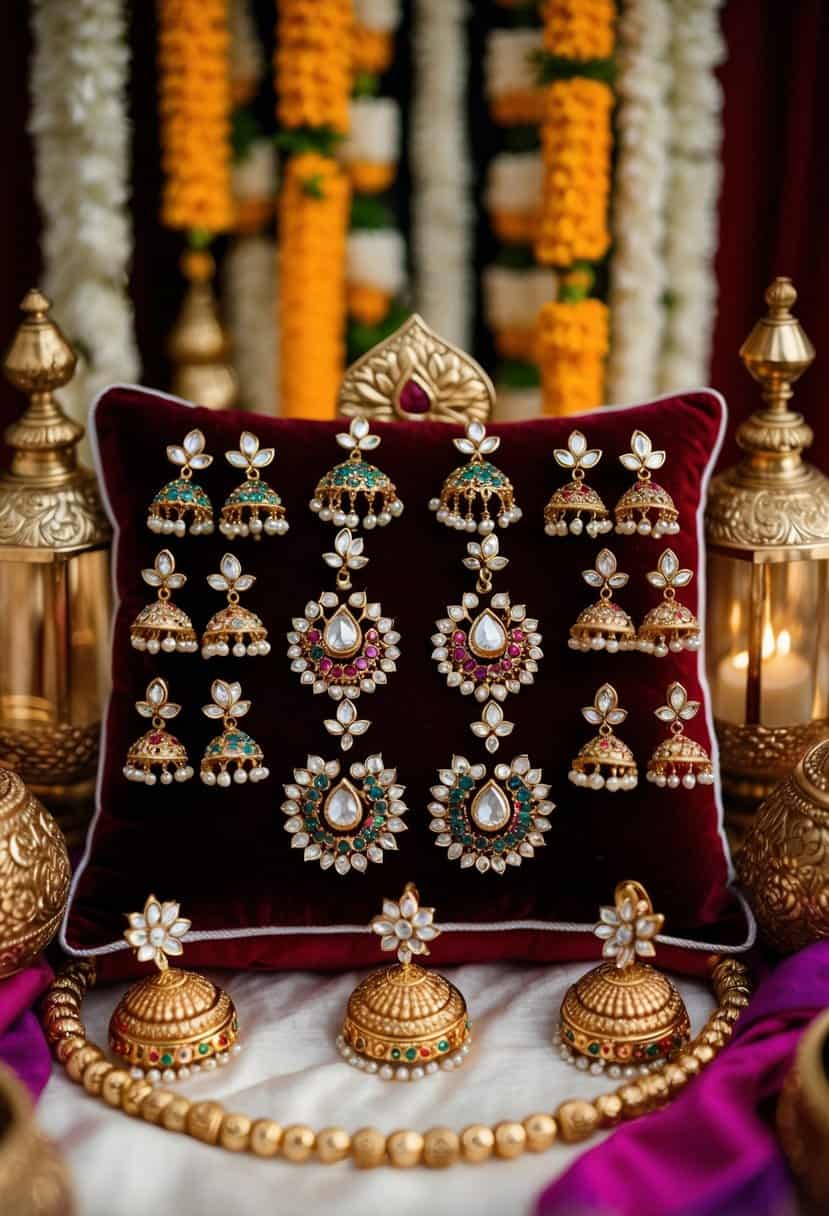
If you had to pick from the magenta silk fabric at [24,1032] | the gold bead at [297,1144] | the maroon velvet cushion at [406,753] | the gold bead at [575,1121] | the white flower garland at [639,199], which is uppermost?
the white flower garland at [639,199]

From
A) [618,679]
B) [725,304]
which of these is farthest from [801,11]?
[618,679]

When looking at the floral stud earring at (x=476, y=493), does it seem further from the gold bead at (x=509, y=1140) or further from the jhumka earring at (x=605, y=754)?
the gold bead at (x=509, y=1140)

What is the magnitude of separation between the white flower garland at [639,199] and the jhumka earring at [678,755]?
0.57 metres

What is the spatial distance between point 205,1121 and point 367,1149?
0.11 metres

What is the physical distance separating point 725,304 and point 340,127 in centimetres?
50

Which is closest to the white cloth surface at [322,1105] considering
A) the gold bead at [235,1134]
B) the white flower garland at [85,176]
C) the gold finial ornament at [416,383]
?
the gold bead at [235,1134]

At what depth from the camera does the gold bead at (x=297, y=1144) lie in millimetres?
896

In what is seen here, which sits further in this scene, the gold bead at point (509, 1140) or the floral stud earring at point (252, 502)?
the floral stud earring at point (252, 502)

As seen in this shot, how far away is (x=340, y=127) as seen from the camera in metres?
1.53

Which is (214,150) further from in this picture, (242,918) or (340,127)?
(242,918)

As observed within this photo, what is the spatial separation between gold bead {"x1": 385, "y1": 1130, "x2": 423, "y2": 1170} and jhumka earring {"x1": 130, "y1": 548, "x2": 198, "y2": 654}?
1.32 ft

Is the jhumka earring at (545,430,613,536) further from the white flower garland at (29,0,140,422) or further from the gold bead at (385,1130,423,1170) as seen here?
the white flower garland at (29,0,140,422)

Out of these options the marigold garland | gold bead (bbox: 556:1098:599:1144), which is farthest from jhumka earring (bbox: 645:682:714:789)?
the marigold garland

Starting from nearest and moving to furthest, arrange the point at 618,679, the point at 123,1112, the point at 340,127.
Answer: the point at 123,1112, the point at 618,679, the point at 340,127
